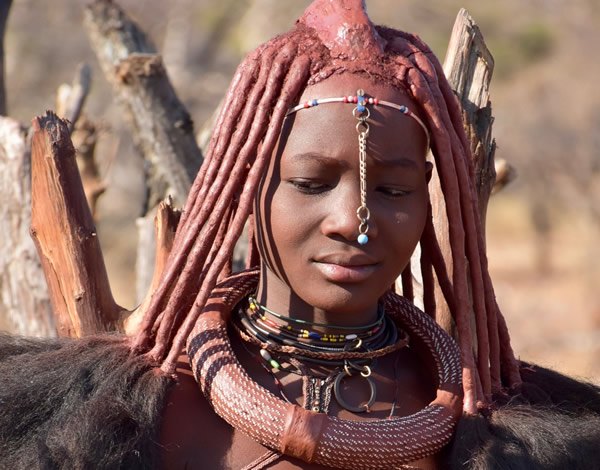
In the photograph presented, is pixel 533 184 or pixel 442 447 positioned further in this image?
pixel 533 184

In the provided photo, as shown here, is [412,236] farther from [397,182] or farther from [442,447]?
[442,447]

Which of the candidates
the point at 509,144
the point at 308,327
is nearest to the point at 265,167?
the point at 308,327

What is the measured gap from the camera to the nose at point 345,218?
6.98ft

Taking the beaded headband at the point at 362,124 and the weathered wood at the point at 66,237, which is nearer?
the beaded headband at the point at 362,124

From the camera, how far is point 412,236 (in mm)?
2242

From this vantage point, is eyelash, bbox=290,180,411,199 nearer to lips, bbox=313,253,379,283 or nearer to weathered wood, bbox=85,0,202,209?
lips, bbox=313,253,379,283

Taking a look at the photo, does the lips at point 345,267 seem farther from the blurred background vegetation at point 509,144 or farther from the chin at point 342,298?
the blurred background vegetation at point 509,144

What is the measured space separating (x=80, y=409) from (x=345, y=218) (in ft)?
2.18

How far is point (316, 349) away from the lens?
91.8 inches

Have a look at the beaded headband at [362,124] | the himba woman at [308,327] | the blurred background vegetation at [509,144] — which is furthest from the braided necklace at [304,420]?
the blurred background vegetation at [509,144]

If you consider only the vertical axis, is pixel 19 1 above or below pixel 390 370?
above

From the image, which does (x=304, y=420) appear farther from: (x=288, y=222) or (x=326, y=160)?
(x=326, y=160)

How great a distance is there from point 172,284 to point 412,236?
0.56 meters

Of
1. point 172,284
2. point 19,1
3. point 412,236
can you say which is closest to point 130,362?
point 172,284
